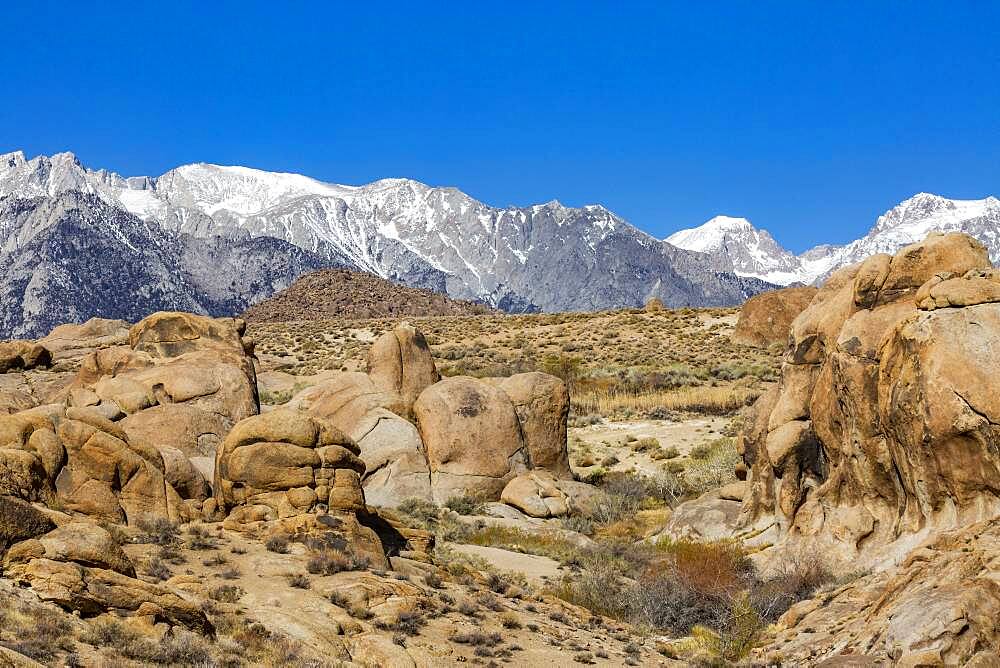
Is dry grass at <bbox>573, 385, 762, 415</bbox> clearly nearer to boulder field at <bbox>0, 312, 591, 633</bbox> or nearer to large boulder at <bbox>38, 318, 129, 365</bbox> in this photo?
boulder field at <bbox>0, 312, 591, 633</bbox>

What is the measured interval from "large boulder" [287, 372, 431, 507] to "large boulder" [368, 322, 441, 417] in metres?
0.37

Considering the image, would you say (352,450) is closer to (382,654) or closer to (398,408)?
(382,654)

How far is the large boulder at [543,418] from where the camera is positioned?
2711 cm

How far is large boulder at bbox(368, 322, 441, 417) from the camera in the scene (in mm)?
28141

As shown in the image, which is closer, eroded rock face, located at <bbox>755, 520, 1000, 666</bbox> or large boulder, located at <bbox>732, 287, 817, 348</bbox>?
eroded rock face, located at <bbox>755, 520, 1000, 666</bbox>

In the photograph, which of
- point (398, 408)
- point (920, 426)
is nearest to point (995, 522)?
point (920, 426)

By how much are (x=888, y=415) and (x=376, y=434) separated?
13.7 meters

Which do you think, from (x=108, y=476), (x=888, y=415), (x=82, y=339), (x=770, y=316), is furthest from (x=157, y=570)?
(x=770, y=316)

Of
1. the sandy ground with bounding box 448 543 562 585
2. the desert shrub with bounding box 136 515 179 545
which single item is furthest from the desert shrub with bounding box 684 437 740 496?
the desert shrub with bounding box 136 515 179 545

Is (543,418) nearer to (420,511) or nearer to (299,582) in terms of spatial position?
(420,511)

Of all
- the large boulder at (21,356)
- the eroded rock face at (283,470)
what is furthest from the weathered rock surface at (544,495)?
the large boulder at (21,356)

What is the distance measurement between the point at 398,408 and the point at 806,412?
1152cm

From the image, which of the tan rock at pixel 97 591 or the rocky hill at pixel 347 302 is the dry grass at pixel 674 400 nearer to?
the tan rock at pixel 97 591

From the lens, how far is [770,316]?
55938 mm
